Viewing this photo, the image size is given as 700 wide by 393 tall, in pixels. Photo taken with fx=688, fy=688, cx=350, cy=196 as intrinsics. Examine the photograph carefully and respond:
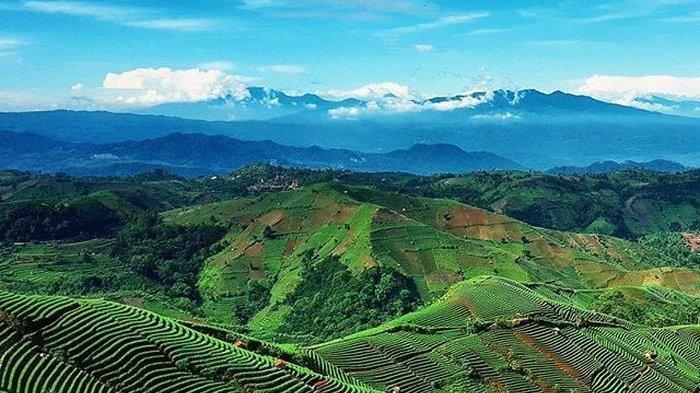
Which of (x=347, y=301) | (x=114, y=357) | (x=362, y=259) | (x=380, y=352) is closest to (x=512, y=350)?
(x=380, y=352)

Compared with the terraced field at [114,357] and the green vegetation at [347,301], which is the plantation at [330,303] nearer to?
the terraced field at [114,357]

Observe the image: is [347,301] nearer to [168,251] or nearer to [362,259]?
[362,259]

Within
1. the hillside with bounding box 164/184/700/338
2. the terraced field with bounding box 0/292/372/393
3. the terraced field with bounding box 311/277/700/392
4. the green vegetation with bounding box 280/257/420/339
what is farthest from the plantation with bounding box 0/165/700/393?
the hillside with bounding box 164/184/700/338

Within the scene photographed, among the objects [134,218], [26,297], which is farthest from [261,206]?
[26,297]

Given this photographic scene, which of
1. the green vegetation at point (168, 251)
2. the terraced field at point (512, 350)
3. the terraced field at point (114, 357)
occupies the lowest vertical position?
the green vegetation at point (168, 251)

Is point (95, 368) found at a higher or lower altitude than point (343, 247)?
higher

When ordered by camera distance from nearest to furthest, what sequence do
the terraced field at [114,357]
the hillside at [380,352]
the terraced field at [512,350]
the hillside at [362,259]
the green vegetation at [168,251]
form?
the terraced field at [114,357] → the hillside at [380,352] → the terraced field at [512,350] → the hillside at [362,259] → the green vegetation at [168,251]

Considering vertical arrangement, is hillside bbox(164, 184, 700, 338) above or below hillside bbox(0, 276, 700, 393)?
below


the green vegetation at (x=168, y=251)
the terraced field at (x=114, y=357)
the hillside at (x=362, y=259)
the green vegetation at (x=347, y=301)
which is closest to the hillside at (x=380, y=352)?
the terraced field at (x=114, y=357)

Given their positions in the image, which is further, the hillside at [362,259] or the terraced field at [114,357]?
the hillside at [362,259]

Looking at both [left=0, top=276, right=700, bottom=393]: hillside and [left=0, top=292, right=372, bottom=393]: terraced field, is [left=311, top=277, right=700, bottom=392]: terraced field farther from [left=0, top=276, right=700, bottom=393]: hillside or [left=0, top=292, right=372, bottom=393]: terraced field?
[left=0, top=292, right=372, bottom=393]: terraced field

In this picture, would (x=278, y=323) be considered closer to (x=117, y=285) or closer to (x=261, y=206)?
(x=117, y=285)
